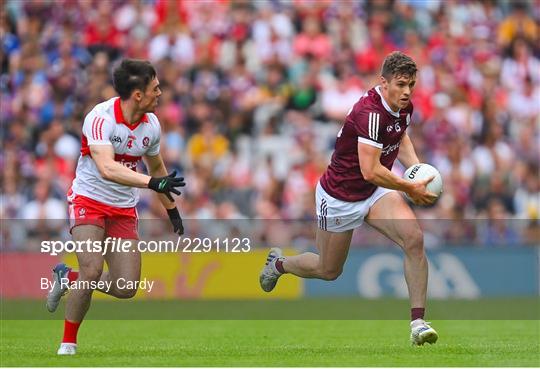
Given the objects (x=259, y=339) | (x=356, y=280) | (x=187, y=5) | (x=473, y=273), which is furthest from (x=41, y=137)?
(x=259, y=339)

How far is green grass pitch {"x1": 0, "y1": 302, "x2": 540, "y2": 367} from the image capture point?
9820 mm

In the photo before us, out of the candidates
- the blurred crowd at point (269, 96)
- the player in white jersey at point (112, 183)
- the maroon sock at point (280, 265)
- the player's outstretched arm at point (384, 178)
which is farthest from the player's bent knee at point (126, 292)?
the blurred crowd at point (269, 96)

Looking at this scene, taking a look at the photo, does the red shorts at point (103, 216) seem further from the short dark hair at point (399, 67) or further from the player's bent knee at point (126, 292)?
the short dark hair at point (399, 67)

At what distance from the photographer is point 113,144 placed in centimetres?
1046

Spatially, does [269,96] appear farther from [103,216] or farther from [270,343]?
[103,216]

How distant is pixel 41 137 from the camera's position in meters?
20.8

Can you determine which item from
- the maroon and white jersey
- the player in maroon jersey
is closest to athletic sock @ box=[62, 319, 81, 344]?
the player in maroon jersey

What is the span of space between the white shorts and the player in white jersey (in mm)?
1528

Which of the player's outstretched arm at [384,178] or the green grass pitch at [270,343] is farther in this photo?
the player's outstretched arm at [384,178]

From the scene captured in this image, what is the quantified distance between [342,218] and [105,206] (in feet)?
7.14

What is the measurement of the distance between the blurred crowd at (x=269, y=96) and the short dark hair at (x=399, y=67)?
8820 mm

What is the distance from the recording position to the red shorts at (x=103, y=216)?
1053 cm

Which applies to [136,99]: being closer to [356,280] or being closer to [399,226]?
[399,226]

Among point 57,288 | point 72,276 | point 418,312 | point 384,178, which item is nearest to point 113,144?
point 72,276
